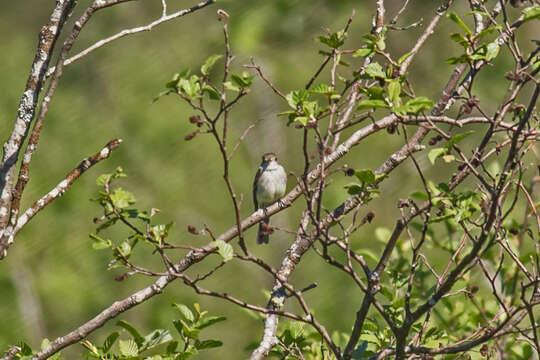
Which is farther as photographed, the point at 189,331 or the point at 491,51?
the point at 189,331

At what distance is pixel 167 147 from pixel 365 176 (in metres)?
4.69

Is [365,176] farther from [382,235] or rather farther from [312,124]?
[382,235]

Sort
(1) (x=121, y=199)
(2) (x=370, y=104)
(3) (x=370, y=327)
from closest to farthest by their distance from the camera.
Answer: (2) (x=370, y=104) → (1) (x=121, y=199) → (3) (x=370, y=327)

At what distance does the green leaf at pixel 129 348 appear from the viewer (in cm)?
272

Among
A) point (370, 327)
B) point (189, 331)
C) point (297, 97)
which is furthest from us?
point (370, 327)

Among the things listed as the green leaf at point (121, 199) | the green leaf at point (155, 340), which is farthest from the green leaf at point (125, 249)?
the green leaf at point (155, 340)

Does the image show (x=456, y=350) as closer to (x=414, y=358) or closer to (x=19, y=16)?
(x=414, y=358)

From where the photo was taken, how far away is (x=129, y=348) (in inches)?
108

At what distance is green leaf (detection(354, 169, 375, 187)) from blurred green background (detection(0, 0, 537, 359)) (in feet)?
12.3

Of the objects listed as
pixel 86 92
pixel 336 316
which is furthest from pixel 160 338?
pixel 86 92

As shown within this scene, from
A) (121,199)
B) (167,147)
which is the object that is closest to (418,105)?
(121,199)

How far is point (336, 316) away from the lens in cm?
607

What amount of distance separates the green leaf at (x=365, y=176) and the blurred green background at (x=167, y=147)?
3.75 m

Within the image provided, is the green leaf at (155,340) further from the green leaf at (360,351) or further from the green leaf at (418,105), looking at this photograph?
the green leaf at (418,105)
